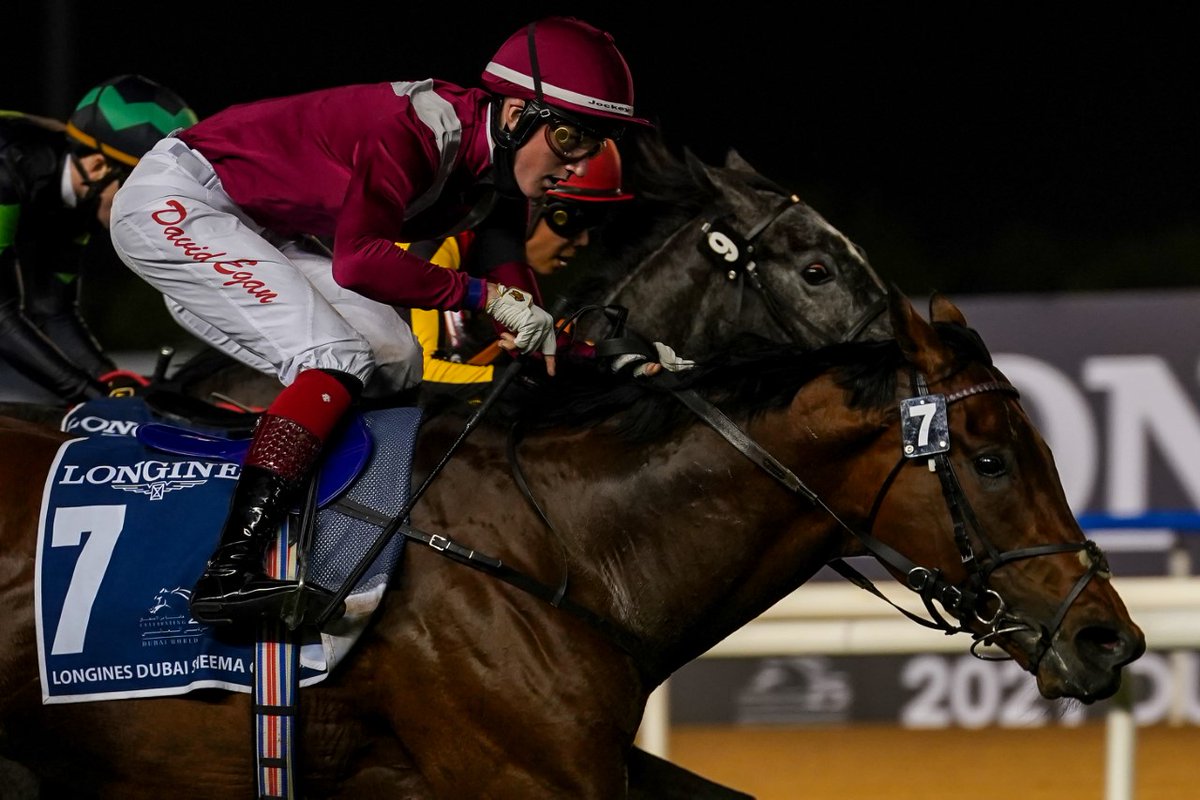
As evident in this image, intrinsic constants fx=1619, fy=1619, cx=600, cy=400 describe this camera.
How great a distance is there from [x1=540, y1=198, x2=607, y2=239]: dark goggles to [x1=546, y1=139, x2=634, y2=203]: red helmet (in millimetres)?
33

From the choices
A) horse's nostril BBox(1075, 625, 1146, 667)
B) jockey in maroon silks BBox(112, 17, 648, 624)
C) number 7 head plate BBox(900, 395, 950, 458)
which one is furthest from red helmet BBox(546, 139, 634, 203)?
horse's nostril BBox(1075, 625, 1146, 667)

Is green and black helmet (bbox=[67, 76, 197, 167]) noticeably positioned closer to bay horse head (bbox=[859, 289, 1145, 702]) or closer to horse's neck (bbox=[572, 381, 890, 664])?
horse's neck (bbox=[572, 381, 890, 664])

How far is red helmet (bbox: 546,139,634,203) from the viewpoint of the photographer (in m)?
4.72

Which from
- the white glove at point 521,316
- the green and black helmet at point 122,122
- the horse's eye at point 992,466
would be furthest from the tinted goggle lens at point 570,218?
the horse's eye at point 992,466

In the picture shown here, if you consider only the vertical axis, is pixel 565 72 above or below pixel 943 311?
above

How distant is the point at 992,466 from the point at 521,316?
0.86 m

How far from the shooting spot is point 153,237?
306cm

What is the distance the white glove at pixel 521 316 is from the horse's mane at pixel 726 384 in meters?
0.17

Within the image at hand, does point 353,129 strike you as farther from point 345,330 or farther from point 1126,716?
point 1126,716

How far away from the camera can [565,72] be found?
117 inches

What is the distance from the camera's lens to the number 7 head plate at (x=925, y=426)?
2.70 m

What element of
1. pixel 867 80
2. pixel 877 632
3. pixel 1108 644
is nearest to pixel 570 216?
pixel 877 632

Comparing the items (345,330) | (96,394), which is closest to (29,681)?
(345,330)

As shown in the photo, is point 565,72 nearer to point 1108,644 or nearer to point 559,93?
point 559,93
